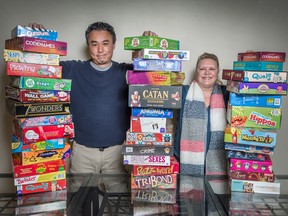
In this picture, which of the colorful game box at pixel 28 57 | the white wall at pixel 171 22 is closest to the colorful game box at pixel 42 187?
the colorful game box at pixel 28 57

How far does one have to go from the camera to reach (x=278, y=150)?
2867 mm

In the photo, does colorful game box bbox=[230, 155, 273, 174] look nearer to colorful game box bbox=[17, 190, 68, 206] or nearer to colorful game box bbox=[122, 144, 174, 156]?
colorful game box bbox=[122, 144, 174, 156]

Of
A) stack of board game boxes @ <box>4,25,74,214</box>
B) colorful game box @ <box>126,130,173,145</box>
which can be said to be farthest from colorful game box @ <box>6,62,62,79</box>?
colorful game box @ <box>126,130,173,145</box>

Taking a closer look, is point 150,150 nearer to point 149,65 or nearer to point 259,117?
point 149,65

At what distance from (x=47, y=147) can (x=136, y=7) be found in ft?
5.34

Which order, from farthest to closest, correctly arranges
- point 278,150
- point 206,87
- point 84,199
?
point 278,150 < point 206,87 < point 84,199

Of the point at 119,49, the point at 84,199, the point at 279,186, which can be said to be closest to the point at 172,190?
the point at 84,199

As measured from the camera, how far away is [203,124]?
7.50 ft

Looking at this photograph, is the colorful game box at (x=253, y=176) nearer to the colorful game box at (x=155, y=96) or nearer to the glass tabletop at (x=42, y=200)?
the colorful game box at (x=155, y=96)

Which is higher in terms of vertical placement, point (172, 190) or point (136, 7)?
point (136, 7)

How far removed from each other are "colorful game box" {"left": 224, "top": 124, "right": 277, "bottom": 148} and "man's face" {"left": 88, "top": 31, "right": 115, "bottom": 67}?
110 centimetres

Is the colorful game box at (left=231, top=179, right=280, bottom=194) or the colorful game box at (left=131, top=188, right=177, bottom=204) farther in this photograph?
the colorful game box at (left=231, top=179, right=280, bottom=194)

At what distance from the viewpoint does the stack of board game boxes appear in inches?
59.7

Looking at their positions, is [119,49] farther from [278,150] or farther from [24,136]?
[278,150]
